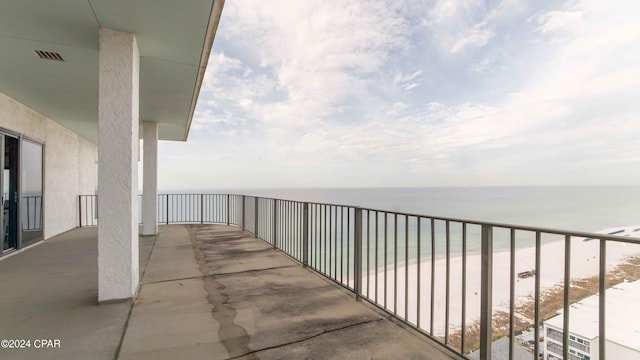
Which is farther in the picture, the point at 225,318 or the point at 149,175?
the point at 149,175

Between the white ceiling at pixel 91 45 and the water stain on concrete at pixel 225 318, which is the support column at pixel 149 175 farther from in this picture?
the water stain on concrete at pixel 225 318

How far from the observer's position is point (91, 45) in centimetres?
325

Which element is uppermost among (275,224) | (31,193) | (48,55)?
(48,55)

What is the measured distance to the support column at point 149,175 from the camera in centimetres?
672

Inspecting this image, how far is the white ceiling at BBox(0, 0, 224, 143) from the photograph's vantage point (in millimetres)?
2617

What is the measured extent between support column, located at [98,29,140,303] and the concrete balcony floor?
30 cm

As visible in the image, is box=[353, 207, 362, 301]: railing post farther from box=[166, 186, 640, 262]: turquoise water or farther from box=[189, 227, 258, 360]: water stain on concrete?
box=[189, 227, 258, 360]: water stain on concrete

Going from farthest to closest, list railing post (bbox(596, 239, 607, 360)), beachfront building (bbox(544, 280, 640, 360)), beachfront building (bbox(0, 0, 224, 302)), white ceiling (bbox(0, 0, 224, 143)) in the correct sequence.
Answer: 1. beachfront building (bbox(544, 280, 640, 360))
2. beachfront building (bbox(0, 0, 224, 302))
3. white ceiling (bbox(0, 0, 224, 143))
4. railing post (bbox(596, 239, 607, 360))

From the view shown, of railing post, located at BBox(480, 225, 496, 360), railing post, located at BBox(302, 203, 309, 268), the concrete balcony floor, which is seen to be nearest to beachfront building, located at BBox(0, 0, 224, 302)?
the concrete balcony floor

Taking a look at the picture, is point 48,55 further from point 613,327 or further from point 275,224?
point 613,327

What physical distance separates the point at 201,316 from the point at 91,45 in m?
3.27

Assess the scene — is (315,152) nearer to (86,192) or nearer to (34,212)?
(86,192)

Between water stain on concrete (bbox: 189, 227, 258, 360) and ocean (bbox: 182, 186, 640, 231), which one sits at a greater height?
water stain on concrete (bbox: 189, 227, 258, 360)

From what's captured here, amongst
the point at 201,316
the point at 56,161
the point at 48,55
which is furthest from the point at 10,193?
the point at 201,316
